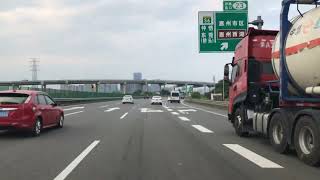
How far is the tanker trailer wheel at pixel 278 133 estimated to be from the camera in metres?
12.0

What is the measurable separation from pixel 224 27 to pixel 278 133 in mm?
24242

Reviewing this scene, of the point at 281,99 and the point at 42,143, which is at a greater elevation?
the point at 281,99

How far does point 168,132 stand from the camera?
18625 millimetres

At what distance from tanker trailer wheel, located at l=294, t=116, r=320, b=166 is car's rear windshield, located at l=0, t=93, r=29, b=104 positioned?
A: 9327mm

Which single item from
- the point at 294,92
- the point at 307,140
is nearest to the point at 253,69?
the point at 294,92

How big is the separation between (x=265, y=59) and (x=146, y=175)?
825 centimetres

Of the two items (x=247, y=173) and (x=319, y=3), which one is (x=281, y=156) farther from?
(x=319, y=3)

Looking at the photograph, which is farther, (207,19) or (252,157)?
(207,19)

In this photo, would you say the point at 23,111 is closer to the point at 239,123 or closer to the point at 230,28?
the point at 239,123

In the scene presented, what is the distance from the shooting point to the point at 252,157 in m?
11.7

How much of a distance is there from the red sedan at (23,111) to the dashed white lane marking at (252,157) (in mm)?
6424

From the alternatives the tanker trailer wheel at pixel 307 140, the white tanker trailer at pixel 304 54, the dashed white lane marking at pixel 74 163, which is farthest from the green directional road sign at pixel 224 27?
the tanker trailer wheel at pixel 307 140

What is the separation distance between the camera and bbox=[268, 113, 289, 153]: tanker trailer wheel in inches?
471

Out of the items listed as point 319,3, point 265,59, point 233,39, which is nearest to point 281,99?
point 319,3
